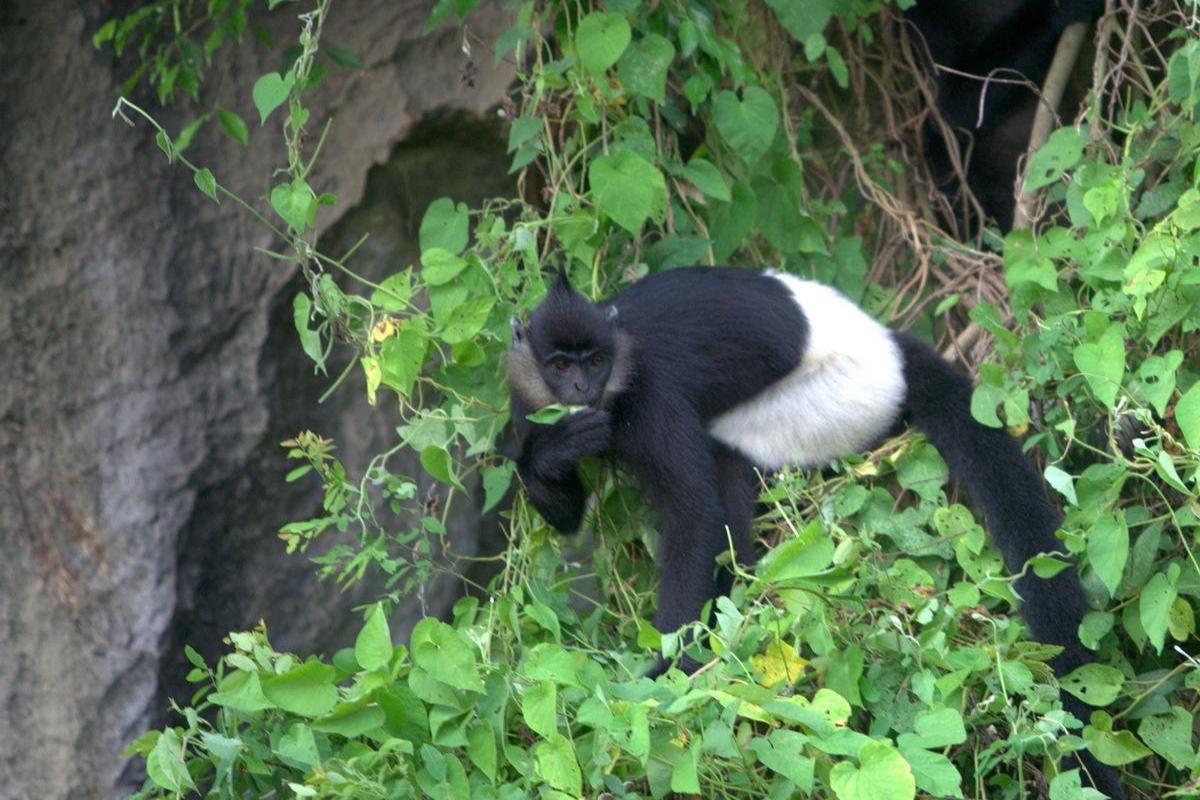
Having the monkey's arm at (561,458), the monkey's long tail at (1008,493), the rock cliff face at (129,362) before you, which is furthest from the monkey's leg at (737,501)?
the rock cliff face at (129,362)

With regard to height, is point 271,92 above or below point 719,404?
above

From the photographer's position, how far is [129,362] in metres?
4.12

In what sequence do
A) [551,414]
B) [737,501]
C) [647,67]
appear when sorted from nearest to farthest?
1. [551,414]
2. [737,501]
3. [647,67]

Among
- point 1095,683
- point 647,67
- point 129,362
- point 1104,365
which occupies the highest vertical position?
point 647,67

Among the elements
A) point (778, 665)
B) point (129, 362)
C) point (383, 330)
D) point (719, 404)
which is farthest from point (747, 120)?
point (129, 362)

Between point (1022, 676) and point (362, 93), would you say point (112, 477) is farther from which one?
point (1022, 676)

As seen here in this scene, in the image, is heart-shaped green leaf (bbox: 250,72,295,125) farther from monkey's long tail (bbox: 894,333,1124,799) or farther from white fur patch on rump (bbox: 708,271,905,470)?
monkey's long tail (bbox: 894,333,1124,799)

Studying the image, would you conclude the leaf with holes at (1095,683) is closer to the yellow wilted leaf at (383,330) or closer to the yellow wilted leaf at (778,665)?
the yellow wilted leaf at (778,665)

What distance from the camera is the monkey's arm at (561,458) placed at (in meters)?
3.04

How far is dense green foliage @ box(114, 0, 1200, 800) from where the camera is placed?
232 centimetres

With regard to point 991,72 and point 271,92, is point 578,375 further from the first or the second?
point 991,72

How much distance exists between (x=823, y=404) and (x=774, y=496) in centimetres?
34

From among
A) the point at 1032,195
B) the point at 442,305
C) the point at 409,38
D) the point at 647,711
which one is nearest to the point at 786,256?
the point at 1032,195

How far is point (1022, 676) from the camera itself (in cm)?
247
